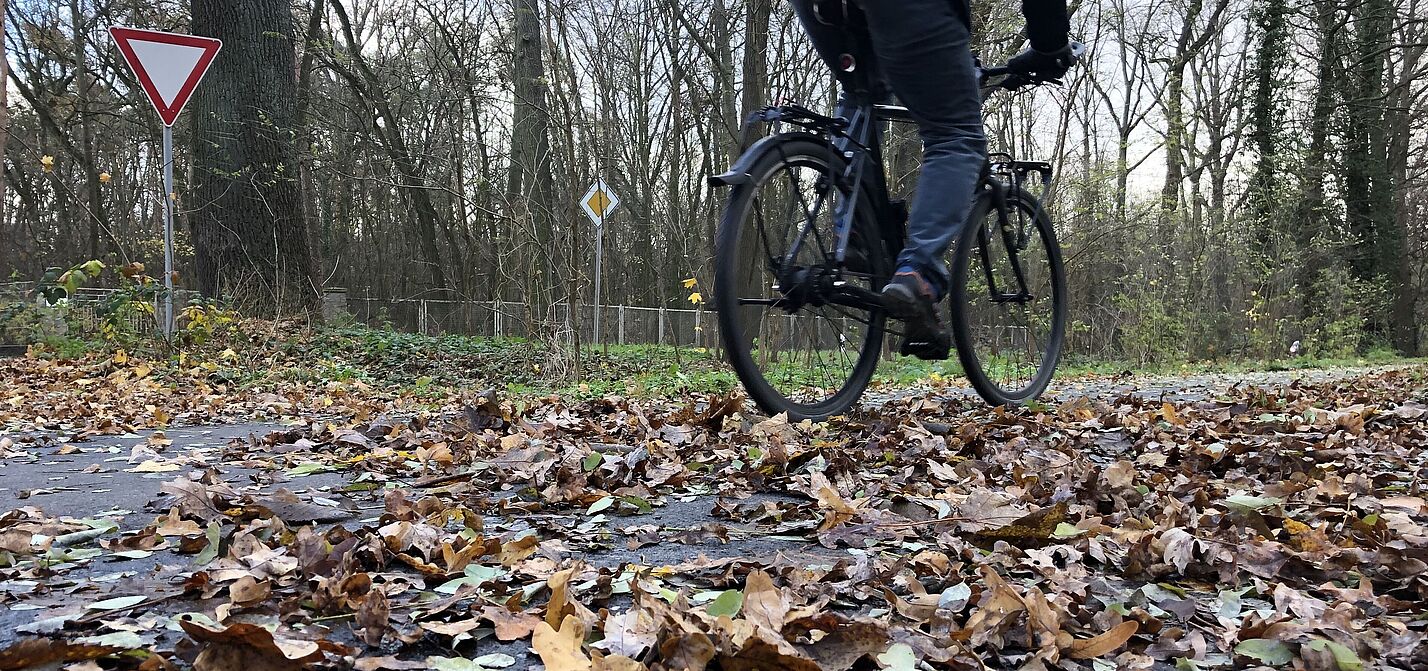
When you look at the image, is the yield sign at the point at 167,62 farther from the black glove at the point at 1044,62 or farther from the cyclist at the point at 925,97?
the black glove at the point at 1044,62

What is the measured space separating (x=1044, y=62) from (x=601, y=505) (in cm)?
265

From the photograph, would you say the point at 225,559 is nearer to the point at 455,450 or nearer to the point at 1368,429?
the point at 455,450

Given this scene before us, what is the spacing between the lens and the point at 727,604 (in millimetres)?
1258

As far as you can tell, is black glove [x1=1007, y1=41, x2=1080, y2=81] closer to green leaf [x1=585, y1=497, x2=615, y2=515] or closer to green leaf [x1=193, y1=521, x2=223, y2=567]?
green leaf [x1=585, y1=497, x2=615, y2=515]

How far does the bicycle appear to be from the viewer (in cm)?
306

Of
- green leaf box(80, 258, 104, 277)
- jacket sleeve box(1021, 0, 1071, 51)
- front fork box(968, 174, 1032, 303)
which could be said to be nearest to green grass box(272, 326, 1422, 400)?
green leaf box(80, 258, 104, 277)

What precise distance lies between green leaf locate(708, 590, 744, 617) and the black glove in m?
2.96

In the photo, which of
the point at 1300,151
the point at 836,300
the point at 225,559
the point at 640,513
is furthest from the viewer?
the point at 1300,151

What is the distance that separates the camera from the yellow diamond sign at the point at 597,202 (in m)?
8.31

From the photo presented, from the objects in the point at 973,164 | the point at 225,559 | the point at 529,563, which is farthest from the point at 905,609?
the point at 973,164

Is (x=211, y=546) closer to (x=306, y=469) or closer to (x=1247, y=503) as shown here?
(x=306, y=469)

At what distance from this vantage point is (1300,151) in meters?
17.4

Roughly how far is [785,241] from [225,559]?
218cm

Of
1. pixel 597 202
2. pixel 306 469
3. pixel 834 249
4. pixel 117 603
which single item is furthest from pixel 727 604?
pixel 597 202
